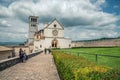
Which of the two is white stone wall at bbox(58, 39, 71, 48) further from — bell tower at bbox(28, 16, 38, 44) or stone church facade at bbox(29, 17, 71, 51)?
bell tower at bbox(28, 16, 38, 44)

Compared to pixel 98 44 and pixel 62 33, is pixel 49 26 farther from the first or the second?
pixel 98 44

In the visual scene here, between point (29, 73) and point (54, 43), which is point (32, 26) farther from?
point (29, 73)

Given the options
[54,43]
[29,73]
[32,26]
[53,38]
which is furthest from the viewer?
[32,26]

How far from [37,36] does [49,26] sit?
885cm

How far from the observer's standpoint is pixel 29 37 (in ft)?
285

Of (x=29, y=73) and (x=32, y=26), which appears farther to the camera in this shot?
(x=32, y=26)

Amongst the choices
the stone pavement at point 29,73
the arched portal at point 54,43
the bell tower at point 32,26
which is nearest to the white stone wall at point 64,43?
the arched portal at point 54,43

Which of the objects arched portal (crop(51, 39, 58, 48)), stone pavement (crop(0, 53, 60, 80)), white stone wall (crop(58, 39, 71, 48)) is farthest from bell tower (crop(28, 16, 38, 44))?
stone pavement (crop(0, 53, 60, 80))

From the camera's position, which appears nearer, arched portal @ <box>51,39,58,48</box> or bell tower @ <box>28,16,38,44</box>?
arched portal @ <box>51,39,58,48</box>

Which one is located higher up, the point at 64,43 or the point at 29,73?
the point at 64,43

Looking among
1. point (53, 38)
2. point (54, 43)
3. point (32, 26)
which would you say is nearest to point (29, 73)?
point (54, 43)

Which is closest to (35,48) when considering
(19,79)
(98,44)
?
(98,44)

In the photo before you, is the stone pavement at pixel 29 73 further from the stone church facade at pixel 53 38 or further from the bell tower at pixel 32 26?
the bell tower at pixel 32 26

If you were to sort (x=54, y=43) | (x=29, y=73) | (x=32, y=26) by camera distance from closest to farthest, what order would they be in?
(x=29, y=73) < (x=54, y=43) < (x=32, y=26)
